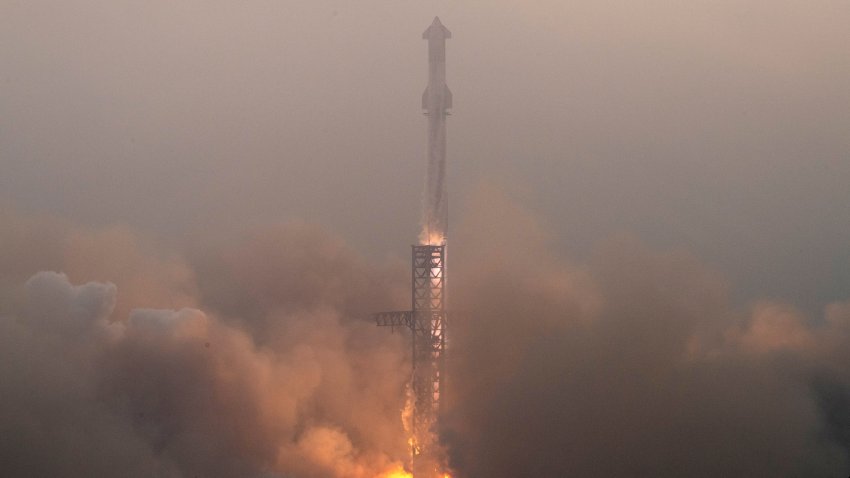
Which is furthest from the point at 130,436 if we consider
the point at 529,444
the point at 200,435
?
the point at 529,444

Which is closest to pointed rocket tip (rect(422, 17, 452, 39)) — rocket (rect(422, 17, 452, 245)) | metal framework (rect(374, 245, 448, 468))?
rocket (rect(422, 17, 452, 245))

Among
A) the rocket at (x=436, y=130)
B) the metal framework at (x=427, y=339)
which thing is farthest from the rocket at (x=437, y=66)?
the metal framework at (x=427, y=339)

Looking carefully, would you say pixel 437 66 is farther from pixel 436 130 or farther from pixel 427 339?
pixel 427 339

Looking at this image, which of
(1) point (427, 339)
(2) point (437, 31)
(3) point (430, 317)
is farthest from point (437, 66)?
(1) point (427, 339)

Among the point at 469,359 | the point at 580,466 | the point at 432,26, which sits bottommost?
the point at 580,466

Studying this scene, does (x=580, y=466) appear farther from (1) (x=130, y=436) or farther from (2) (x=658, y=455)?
(1) (x=130, y=436)

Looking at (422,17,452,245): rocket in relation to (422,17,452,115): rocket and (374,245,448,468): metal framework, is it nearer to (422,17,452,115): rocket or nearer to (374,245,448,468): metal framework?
(422,17,452,115): rocket
